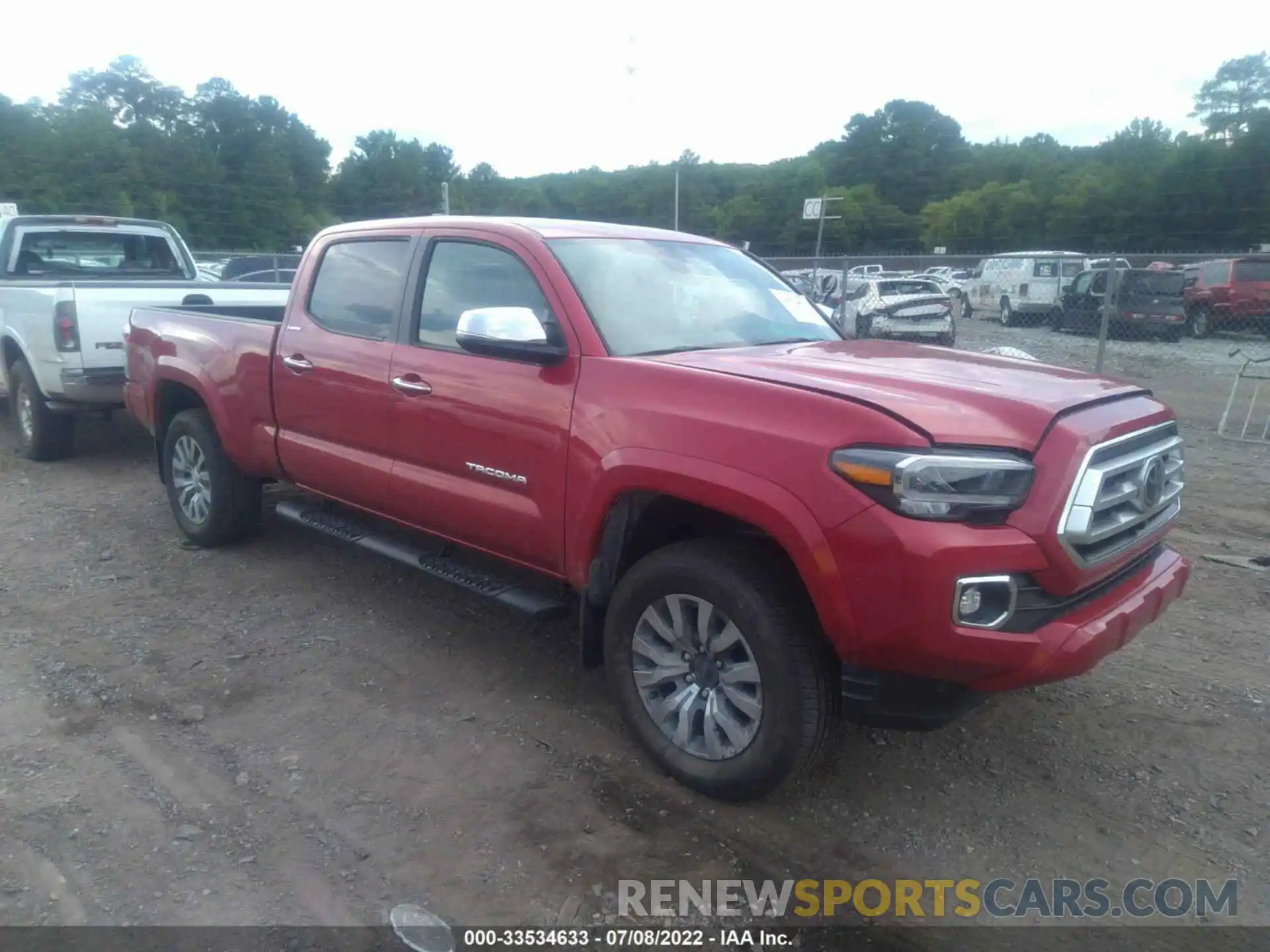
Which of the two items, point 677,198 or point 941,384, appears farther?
point 677,198

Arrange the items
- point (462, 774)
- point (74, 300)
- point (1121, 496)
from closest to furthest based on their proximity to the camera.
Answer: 1. point (1121, 496)
2. point (462, 774)
3. point (74, 300)

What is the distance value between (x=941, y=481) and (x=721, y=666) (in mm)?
1016

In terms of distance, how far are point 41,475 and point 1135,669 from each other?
7913 millimetres

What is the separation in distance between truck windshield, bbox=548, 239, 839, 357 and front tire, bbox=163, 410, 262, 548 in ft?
9.24

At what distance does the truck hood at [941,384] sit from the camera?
2971mm

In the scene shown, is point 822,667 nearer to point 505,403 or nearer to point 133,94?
point 505,403

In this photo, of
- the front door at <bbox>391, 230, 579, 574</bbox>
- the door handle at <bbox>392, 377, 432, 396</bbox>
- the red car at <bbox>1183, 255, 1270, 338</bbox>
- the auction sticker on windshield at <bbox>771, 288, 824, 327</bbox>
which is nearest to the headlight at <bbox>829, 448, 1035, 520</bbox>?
the front door at <bbox>391, 230, 579, 574</bbox>

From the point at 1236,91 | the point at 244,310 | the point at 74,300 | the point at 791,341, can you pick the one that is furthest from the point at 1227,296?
the point at 1236,91

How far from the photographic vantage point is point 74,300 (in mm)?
7344

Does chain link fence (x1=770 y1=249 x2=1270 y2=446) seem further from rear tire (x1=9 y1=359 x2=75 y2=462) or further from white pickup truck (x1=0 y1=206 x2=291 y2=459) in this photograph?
rear tire (x1=9 y1=359 x2=75 y2=462)

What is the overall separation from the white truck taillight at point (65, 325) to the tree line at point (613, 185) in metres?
18.3

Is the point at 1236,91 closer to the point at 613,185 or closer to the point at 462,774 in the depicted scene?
the point at 613,185

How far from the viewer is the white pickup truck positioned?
741 centimetres

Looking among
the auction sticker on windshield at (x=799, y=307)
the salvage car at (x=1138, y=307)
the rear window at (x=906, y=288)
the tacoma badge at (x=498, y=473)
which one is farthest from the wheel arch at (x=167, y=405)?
the salvage car at (x=1138, y=307)
